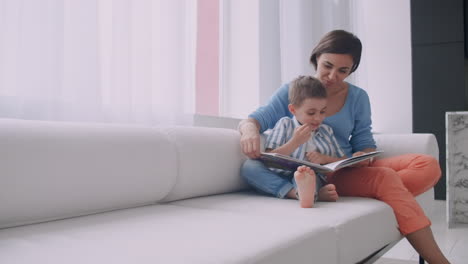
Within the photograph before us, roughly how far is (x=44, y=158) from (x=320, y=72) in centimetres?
113

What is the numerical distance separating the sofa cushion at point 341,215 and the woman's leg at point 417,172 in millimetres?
225

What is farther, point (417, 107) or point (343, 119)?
point (417, 107)

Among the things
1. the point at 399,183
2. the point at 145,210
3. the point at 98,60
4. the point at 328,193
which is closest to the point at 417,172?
the point at 399,183

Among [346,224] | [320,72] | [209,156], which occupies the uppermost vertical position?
[320,72]

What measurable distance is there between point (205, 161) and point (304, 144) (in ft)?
1.24

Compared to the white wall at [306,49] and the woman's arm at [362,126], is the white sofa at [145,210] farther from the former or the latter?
the white wall at [306,49]

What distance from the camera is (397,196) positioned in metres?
1.50

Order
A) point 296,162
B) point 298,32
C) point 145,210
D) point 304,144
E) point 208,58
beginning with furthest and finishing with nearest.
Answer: point 298,32, point 208,58, point 304,144, point 296,162, point 145,210

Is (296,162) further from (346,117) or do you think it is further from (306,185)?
(346,117)

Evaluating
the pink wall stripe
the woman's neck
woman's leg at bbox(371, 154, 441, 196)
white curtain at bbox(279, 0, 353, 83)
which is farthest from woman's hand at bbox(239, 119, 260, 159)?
white curtain at bbox(279, 0, 353, 83)

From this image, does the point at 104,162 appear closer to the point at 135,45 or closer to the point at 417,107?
the point at 135,45

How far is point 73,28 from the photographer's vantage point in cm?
156

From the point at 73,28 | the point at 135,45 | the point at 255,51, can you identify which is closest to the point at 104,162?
the point at 73,28

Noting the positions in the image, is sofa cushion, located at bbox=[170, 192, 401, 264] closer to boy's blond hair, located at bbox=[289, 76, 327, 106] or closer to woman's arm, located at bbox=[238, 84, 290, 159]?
woman's arm, located at bbox=[238, 84, 290, 159]
